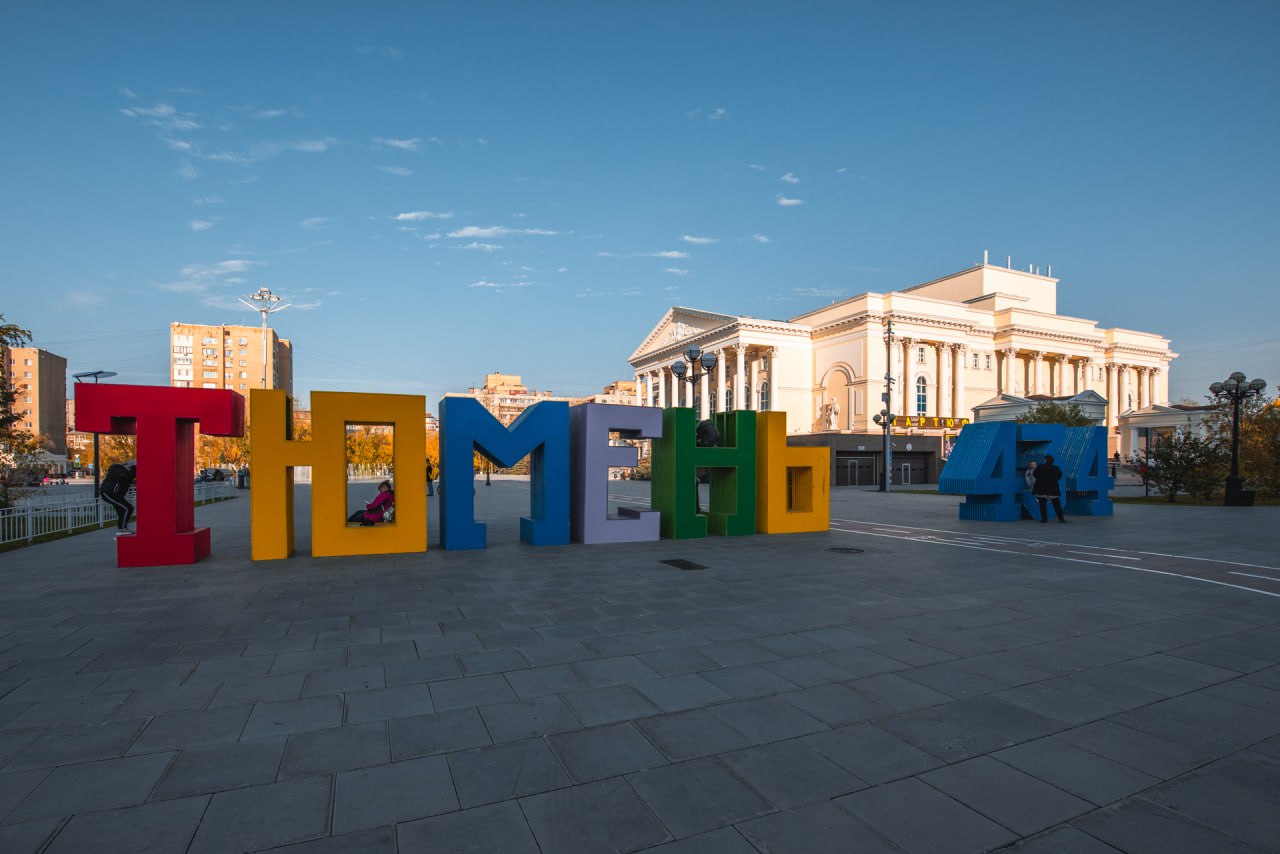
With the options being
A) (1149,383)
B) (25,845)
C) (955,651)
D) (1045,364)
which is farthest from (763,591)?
(1149,383)

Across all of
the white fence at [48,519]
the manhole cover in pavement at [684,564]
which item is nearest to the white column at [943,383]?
the manhole cover in pavement at [684,564]

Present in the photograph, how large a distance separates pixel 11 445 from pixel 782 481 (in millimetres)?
20558

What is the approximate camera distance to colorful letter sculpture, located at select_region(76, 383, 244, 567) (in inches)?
403

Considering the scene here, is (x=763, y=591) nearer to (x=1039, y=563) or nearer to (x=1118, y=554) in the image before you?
(x=1039, y=563)

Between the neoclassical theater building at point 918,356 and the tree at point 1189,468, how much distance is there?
Answer: 29142mm

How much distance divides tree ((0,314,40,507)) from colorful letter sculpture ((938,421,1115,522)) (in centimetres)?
2490

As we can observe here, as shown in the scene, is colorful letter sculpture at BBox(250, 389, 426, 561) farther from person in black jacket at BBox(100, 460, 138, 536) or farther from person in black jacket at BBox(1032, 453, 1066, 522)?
person in black jacket at BBox(1032, 453, 1066, 522)

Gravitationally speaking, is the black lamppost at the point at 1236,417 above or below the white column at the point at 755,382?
below

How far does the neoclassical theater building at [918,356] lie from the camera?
63.2 meters

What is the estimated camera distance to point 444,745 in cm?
394

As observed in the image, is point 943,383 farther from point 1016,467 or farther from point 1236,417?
point 1016,467

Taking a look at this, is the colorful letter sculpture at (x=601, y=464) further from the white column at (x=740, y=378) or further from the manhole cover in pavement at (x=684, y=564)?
the white column at (x=740, y=378)

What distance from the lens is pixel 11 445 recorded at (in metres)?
17.1

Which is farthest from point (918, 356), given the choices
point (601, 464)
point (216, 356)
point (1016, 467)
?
point (216, 356)
